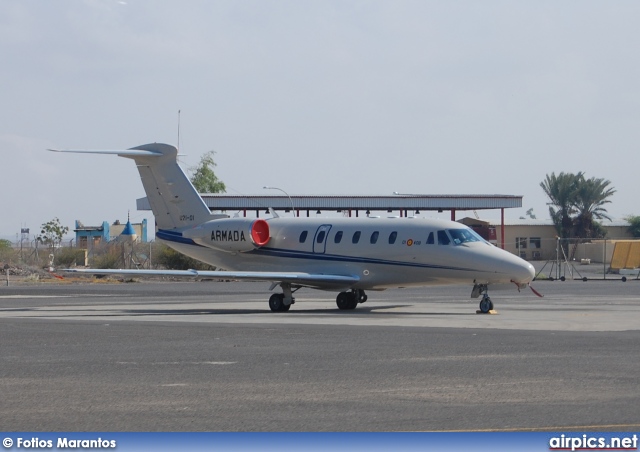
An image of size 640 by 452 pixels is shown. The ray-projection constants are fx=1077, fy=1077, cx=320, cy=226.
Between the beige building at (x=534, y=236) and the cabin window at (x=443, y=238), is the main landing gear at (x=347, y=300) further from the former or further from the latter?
the beige building at (x=534, y=236)

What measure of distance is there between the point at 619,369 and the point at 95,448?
8248 millimetres

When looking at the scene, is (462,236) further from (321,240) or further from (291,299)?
(291,299)

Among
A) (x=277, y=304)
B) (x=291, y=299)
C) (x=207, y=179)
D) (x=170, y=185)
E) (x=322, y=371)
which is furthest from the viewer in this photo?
(x=207, y=179)

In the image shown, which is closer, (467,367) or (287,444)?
(287,444)

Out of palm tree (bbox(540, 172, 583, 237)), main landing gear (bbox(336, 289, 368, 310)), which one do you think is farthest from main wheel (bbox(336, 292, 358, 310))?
palm tree (bbox(540, 172, 583, 237))

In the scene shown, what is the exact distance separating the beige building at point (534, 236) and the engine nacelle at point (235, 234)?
179 ft

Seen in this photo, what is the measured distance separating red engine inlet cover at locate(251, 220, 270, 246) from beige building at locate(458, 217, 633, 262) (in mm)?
54376

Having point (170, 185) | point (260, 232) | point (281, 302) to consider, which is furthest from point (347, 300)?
point (170, 185)

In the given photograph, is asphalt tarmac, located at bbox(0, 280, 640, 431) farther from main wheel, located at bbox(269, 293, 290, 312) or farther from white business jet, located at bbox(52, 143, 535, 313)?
main wheel, located at bbox(269, 293, 290, 312)

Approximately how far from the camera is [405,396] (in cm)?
1210

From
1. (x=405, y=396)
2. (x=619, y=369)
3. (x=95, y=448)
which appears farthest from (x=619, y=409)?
(x=95, y=448)

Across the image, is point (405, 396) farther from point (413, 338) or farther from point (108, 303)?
point (108, 303)

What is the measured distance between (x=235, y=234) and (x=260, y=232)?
75 cm

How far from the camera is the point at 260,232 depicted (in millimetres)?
32375
